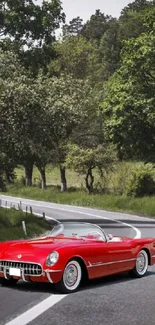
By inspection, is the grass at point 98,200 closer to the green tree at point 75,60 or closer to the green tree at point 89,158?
the green tree at point 89,158

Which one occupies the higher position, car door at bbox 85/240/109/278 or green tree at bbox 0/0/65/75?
green tree at bbox 0/0/65/75

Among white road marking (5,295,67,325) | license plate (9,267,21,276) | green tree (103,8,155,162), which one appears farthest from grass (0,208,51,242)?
green tree (103,8,155,162)

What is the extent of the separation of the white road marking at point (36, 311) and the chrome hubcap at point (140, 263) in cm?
256

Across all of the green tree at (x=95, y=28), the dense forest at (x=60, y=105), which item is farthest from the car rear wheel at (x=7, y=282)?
the green tree at (x=95, y=28)

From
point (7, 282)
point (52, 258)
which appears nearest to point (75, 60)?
point (7, 282)

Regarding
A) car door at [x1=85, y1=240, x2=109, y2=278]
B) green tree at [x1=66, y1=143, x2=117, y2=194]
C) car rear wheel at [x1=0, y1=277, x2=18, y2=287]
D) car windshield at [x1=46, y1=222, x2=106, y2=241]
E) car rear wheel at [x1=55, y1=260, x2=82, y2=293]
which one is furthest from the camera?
green tree at [x1=66, y1=143, x2=117, y2=194]

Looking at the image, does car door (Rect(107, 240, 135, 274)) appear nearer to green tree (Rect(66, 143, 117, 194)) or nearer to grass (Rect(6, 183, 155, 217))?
grass (Rect(6, 183, 155, 217))

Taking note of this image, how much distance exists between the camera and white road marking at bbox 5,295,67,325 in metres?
6.95

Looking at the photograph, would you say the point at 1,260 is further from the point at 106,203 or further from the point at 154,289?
the point at 106,203

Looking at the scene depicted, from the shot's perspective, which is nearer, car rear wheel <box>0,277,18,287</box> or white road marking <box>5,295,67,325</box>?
white road marking <box>5,295,67,325</box>

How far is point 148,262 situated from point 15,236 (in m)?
8.95

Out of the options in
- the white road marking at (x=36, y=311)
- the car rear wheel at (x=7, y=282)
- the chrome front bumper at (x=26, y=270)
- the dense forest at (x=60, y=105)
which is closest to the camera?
the white road marking at (x=36, y=311)

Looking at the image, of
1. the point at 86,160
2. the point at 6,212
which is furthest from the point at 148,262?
the point at 86,160

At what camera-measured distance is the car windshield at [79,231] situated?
10.4m
